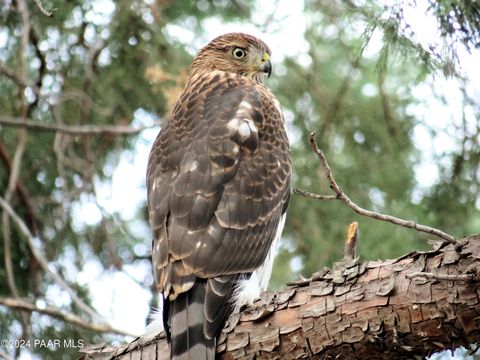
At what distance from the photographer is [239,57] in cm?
634

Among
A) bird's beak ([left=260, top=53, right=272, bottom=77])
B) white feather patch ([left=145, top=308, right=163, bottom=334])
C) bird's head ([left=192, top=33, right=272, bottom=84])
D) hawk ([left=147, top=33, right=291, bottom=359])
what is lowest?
white feather patch ([left=145, top=308, right=163, bottom=334])

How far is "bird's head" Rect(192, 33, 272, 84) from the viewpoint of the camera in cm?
626

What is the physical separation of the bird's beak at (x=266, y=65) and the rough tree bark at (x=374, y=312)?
2.46 meters

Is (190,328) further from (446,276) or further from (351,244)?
(446,276)

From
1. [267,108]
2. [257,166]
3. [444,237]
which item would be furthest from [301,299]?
[267,108]

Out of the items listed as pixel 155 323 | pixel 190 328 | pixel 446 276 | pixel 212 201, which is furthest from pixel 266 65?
pixel 446 276

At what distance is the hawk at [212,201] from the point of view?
4.33 m

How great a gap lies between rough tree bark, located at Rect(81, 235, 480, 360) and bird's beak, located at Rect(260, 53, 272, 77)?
8.07 ft

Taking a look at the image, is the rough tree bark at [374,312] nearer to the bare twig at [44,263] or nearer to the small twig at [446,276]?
the small twig at [446,276]

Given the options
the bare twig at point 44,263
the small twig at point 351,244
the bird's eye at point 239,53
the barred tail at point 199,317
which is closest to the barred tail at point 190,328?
the barred tail at point 199,317

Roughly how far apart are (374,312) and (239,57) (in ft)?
10.4

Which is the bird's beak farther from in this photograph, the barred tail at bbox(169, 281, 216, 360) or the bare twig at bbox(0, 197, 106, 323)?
the barred tail at bbox(169, 281, 216, 360)

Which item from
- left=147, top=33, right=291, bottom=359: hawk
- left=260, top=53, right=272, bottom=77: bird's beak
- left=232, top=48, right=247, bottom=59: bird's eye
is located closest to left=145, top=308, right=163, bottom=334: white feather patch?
left=147, top=33, right=291, bottom=359: hawk

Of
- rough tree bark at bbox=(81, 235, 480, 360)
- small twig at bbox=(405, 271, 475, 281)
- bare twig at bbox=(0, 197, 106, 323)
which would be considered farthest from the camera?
bare twig at bbox=(0, 197, 106, 323)
